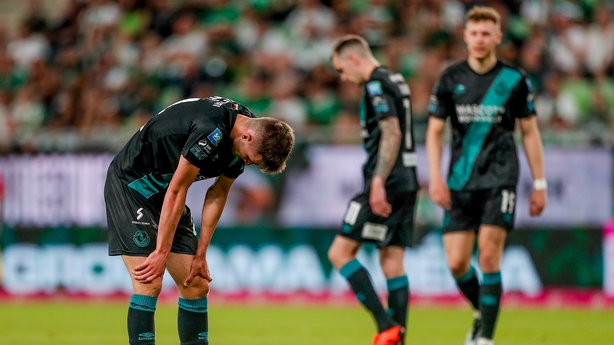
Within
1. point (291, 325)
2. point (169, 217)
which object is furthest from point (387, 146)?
point (291, 325)

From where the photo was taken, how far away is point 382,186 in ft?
24.7

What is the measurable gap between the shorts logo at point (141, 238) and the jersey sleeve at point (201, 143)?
713 mm

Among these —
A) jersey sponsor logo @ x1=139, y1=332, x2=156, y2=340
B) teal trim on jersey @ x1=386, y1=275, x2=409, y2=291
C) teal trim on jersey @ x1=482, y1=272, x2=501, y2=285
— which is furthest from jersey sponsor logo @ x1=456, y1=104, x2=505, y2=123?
jersey sponsor logo @ x1=139, y1=332, x2=156, y2=340

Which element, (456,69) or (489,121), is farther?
(456,69)

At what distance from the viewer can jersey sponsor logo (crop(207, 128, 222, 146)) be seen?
18.9 ft

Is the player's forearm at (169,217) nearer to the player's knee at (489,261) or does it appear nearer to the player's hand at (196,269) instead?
the player's hand at (196,269)

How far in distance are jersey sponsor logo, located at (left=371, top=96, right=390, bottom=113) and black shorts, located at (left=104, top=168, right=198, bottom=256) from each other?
2.02 m

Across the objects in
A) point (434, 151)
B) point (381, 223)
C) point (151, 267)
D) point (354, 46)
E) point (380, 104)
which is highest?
point (354, 46)

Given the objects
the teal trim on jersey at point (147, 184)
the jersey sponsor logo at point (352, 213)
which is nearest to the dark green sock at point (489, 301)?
the jersey sponsor logo at point (352, 213)

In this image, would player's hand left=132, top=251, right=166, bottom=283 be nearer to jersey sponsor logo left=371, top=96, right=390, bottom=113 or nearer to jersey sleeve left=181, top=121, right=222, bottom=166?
jersey sleeve left=181, top=121, right=222, bottom=166

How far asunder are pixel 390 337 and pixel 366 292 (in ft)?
1.48

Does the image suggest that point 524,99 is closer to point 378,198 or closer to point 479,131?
point 479,131

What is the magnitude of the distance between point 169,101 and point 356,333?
646 centimetres

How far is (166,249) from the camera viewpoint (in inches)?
230
